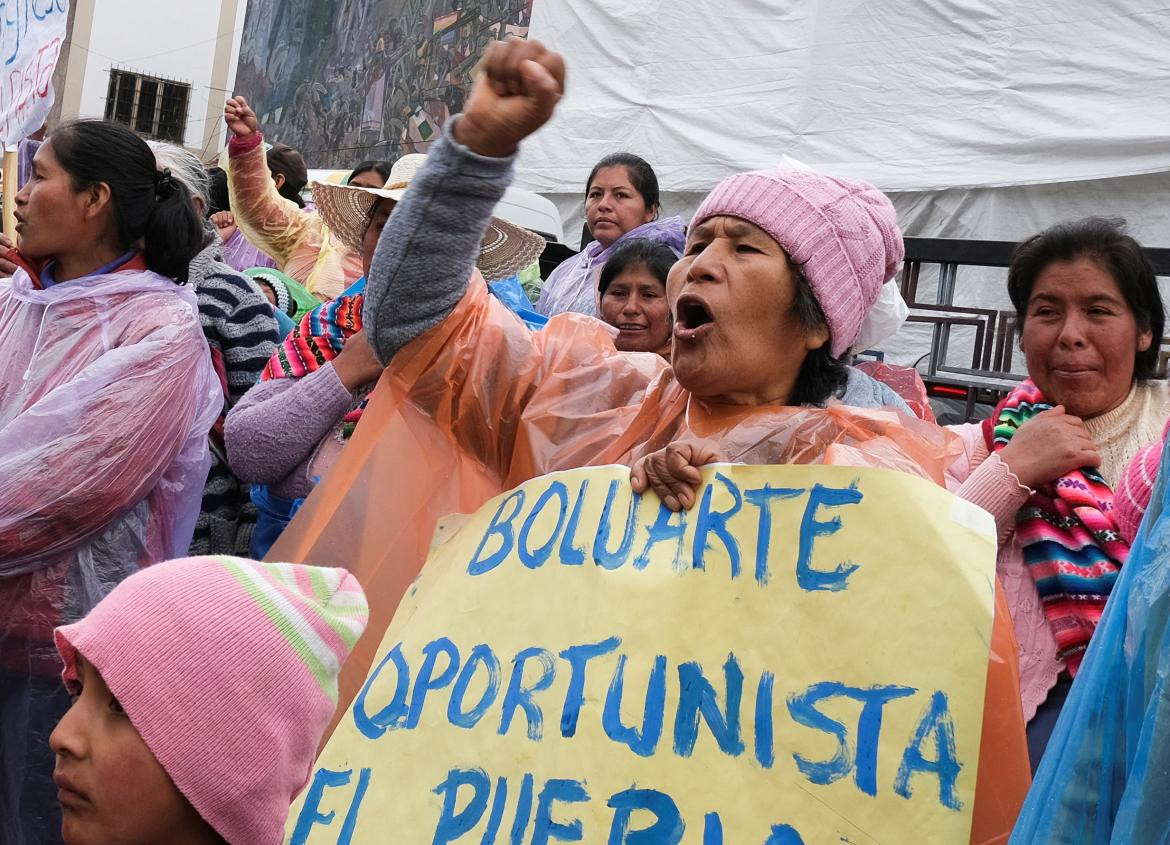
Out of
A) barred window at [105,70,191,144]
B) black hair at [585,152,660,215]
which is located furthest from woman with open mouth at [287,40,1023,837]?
barred window at [105,70,191,144]

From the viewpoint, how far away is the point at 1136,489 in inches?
73.2

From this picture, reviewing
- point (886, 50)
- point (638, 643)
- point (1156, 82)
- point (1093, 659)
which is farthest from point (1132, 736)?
point (886, 50)

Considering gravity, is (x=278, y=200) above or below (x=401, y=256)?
below

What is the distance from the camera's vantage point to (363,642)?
6.47 feet

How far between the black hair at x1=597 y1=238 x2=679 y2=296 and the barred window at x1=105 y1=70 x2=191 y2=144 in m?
31.6

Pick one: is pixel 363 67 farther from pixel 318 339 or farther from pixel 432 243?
pixel 432 243

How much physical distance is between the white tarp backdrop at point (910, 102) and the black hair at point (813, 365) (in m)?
6.35

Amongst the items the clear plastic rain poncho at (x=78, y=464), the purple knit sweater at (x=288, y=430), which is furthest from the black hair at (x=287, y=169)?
the purple knit sweater at (x=288, y=430)

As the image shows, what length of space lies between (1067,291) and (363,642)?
147 cm

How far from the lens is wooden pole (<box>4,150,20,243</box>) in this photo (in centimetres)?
Answer: 377

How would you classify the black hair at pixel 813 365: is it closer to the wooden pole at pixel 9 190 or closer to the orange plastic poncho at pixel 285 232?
the wooden pole at pixel 9 190

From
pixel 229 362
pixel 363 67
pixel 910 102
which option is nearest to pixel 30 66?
pixel 229 362

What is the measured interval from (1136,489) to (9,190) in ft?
10.8

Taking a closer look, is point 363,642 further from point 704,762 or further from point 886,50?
point 886,50
